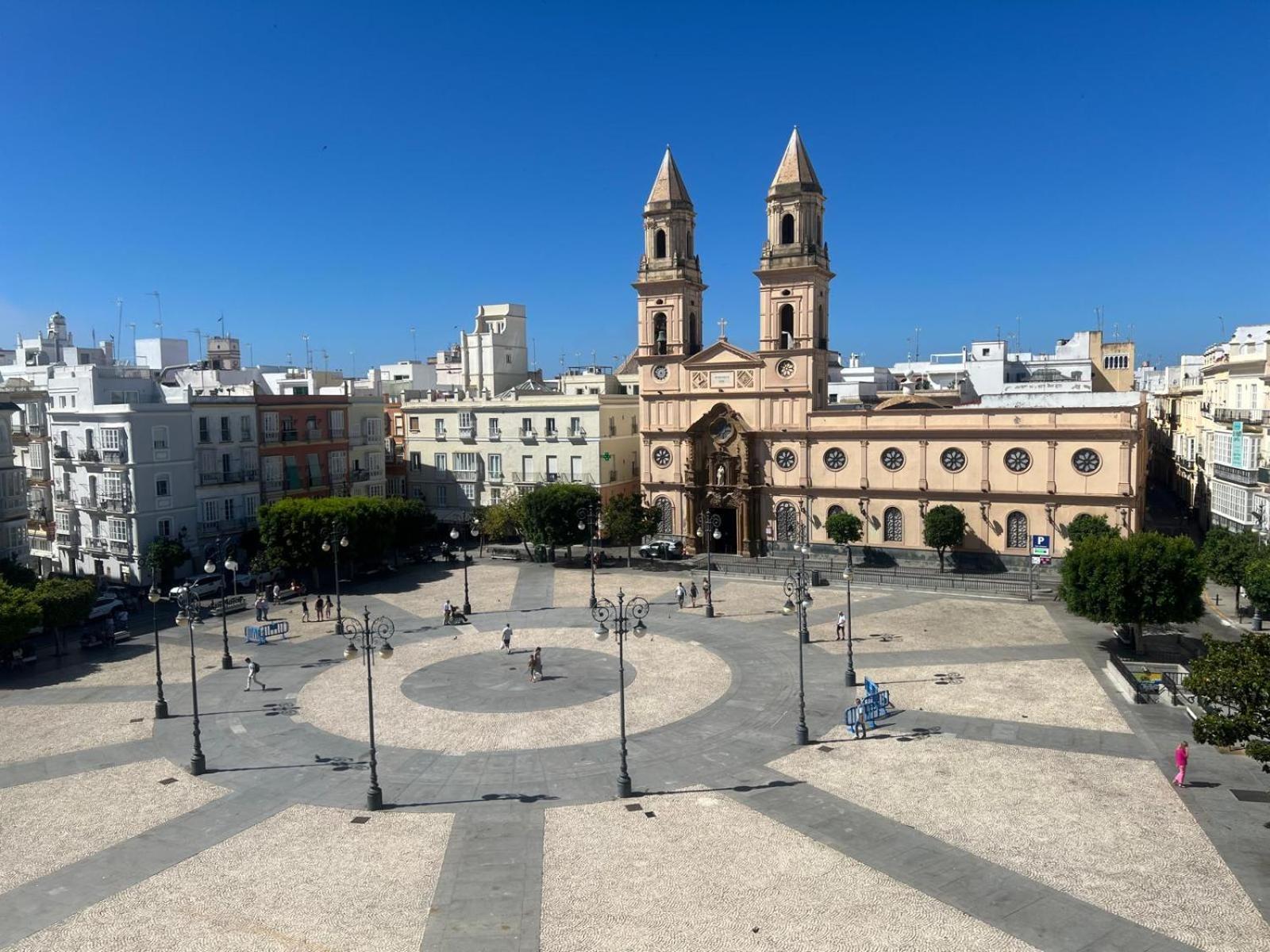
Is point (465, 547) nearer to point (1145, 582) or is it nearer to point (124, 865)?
point (1145, 582)

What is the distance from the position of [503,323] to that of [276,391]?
24156 millimetres

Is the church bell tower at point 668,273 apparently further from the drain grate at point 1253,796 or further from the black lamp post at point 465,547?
the drain grate at point 1253,796

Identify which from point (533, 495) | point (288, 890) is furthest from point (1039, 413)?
point (288, 890)

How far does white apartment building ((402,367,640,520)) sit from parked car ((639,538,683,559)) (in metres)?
7.16

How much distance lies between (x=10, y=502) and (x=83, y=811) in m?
28.0

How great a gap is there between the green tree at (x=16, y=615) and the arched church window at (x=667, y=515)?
37821 mm

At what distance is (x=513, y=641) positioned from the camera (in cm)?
4216

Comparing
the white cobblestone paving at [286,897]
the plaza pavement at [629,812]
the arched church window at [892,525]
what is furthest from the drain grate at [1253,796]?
the arched church window at [892,525]

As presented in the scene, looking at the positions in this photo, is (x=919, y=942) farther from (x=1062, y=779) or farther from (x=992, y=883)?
(x=1062, y=779)

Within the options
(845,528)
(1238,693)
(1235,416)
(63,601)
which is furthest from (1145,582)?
(63,601)

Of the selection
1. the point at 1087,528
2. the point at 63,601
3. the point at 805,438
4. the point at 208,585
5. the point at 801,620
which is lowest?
the point at 208,585

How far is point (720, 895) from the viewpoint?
19984mm

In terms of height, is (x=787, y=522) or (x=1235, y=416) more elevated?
(x=1235, y=416)

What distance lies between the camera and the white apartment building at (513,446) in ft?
224
